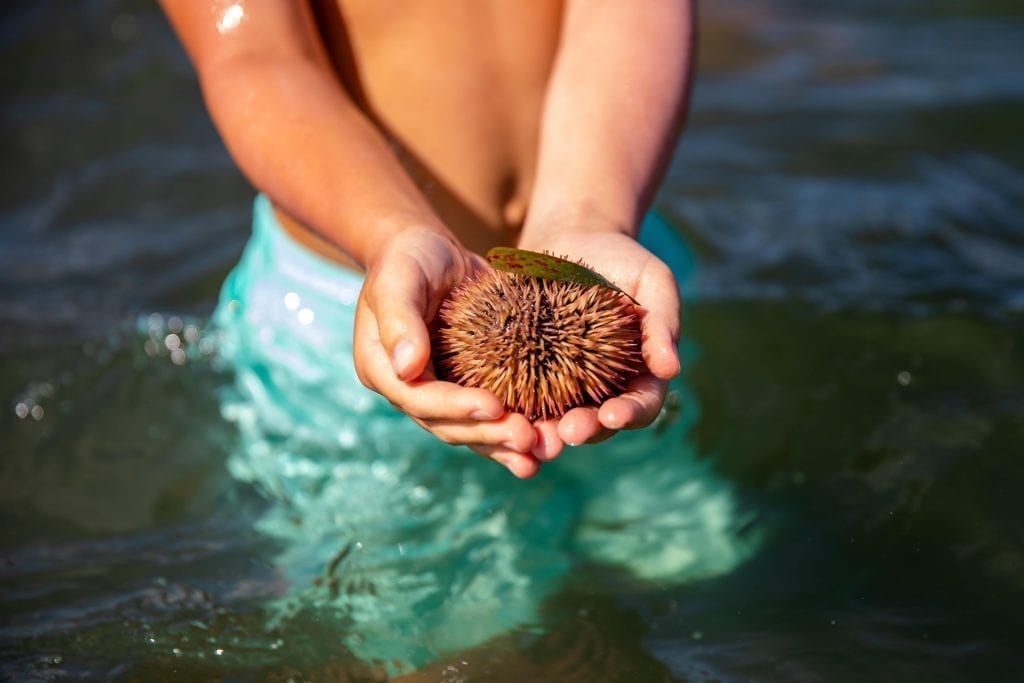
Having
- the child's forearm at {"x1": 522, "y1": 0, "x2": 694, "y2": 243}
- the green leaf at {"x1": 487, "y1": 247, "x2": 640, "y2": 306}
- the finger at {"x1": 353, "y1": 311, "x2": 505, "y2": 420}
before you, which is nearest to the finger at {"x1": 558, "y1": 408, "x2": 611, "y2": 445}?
the finger at {"x1": 353, "y1": 311, "x2": 505, "y2": 420}

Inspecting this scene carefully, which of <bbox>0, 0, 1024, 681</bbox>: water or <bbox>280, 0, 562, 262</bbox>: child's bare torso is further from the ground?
<bbox>280, 0, 562, 262</bbox>: child's bare torso

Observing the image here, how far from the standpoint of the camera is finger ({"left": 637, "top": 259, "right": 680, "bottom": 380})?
267 cm

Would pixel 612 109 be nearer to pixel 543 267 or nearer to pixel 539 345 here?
pixel 543 267

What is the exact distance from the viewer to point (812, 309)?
5180mm

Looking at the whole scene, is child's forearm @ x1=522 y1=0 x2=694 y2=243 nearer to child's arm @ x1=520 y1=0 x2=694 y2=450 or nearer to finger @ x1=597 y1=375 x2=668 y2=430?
child's arm @ x1=520 y1=0 x2=694 y2=450

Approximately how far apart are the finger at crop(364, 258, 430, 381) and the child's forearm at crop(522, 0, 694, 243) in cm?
69

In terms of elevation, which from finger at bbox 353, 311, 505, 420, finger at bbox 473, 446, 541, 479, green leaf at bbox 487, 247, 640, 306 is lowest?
finger at bbox 473, 446, 541, 479

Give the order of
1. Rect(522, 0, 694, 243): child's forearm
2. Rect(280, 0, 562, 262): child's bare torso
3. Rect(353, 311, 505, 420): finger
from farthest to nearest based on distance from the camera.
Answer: Rect(280, 0, 562, 262): child's bare torso, Rect(522, 0, 694, 243): child's forearm, Rect(353, 311, 505, 420): finger

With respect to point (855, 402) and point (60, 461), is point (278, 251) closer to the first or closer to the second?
point (60, 461)

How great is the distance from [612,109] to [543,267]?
41.8 inches

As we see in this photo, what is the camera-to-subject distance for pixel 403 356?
2.52 meters

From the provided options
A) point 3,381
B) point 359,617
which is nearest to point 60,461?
point 3,381

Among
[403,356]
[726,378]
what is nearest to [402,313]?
[403,356]

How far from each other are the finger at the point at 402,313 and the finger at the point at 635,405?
1.36 feet
